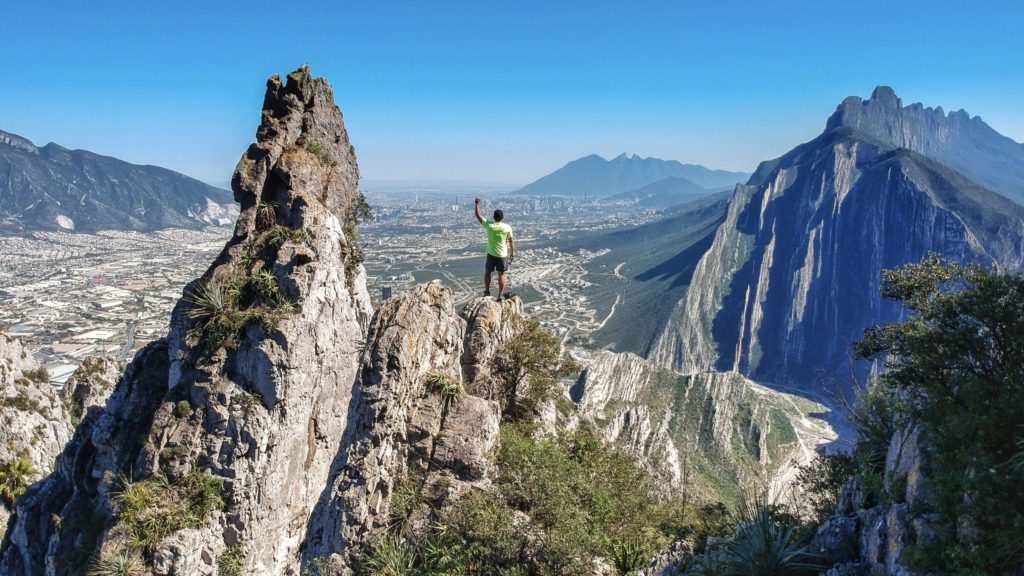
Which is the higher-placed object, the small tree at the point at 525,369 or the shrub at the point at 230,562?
the small tree at the point at 525,369

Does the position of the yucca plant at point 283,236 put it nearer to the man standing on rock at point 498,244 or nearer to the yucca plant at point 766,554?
the man standing on rock at point 498,244

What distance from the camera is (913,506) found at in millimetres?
7398

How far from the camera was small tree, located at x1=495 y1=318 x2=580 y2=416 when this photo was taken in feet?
55.2

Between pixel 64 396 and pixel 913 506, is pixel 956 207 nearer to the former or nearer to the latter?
pixel 913 506

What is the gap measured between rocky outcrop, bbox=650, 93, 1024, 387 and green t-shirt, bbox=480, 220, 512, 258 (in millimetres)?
99036

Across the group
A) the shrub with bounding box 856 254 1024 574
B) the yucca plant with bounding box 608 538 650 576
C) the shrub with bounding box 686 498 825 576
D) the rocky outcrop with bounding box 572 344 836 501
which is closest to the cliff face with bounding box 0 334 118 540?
the yucca plant with bounding box 608 538 650 576

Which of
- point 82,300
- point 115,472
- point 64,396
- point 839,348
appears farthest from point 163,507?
point 82,300

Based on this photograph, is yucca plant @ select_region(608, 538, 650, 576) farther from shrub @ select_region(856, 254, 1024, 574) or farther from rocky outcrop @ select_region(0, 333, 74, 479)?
rocky outcrop @ select_region(0, 333, 74, 479)

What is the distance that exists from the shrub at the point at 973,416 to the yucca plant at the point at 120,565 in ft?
50.3

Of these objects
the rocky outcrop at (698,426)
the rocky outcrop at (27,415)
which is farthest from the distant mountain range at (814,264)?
the rocky outcrop at (27,415)

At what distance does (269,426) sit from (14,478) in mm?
27197

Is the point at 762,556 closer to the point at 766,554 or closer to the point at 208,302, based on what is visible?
the point at 766,554

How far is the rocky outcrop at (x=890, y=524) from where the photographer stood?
7172 mm

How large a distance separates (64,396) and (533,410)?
45.7 metres
